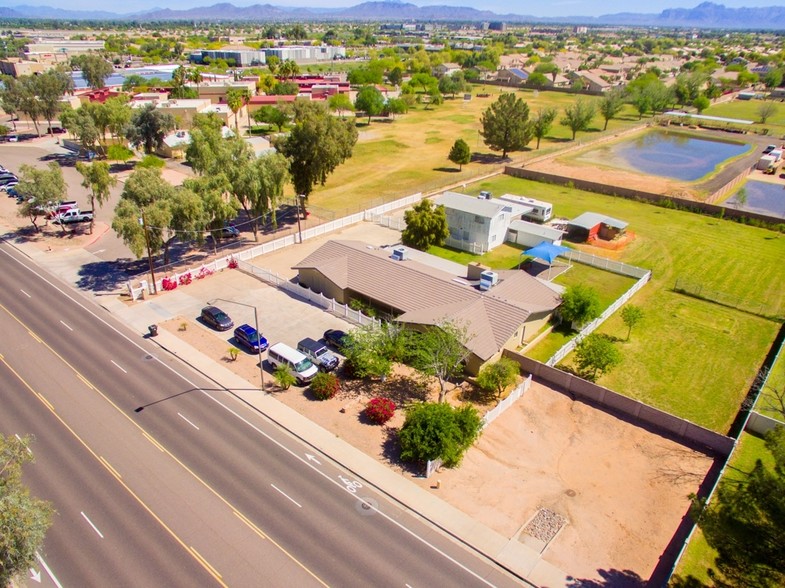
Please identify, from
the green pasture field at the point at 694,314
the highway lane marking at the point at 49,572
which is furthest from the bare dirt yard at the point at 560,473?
the highway lane marking at the point at 49,572

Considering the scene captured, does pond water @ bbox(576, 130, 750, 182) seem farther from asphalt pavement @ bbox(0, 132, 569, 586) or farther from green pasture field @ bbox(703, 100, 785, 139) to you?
asphalt pavement @ bbox(0, 132, 569, 586)

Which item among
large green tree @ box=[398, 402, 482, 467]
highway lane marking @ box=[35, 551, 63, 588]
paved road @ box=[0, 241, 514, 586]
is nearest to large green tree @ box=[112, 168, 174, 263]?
paved road @ box=[0, 241, 514, 586]

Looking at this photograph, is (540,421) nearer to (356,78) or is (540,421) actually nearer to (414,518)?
(414,518)

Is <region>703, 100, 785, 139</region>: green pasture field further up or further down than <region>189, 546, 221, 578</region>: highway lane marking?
further up

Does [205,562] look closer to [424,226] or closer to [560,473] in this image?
[560,473]

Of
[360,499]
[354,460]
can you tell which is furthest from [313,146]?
[360,499]
